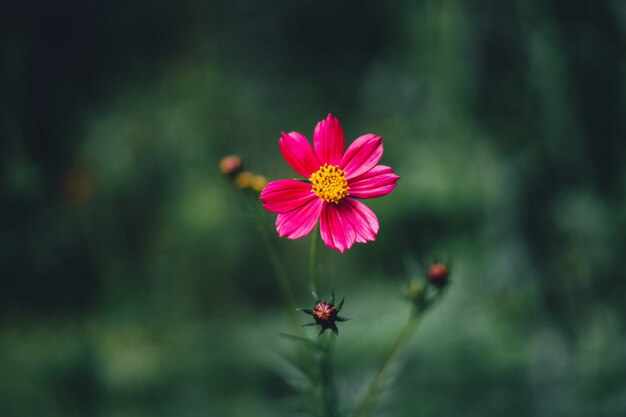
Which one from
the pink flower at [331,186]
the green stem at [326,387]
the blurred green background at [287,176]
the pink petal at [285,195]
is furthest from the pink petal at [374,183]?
the blurred green background at [287,176]

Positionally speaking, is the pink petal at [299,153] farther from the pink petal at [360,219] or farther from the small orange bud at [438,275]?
the small orange bud at [438,275]

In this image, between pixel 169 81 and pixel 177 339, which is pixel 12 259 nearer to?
pixel 177 339

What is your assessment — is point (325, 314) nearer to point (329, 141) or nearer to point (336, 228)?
point (336, 228)

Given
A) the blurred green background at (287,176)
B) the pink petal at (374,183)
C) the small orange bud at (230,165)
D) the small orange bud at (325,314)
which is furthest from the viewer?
the blurred green background at (287,176)

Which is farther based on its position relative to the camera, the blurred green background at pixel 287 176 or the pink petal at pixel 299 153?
the blurred green background at pixel 287 176

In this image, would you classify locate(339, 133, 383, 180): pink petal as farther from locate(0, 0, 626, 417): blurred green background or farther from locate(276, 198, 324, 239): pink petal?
locate(0, 0, 626, 417): blurred green background

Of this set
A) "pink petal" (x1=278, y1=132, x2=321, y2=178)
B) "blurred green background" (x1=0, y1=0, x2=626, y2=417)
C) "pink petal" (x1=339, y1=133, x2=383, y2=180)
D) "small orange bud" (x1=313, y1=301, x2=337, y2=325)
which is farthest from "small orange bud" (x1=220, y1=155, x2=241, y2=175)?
"blurred green background" (x1=0, y1=0, x2=626, y2=417)
